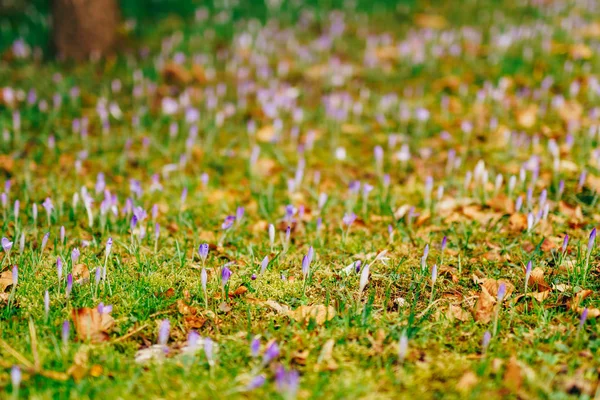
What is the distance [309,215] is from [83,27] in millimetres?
4073

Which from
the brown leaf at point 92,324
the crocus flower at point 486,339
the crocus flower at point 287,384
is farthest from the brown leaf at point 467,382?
the brown leaf at point 92,324

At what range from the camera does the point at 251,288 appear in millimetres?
2867

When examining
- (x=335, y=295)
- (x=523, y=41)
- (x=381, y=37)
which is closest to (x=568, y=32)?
(x=523, y=41)

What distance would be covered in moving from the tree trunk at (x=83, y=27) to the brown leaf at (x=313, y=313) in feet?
15.9

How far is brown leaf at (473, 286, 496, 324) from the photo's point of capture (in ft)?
8.57

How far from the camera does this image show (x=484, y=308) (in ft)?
8.71

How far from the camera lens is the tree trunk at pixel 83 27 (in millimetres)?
6227

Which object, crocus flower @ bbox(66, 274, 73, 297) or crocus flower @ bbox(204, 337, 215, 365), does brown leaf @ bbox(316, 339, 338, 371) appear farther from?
crocus flower @ bbox(66, 274, 73, 297)

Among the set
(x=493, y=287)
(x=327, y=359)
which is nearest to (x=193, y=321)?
(x=327, y=359)

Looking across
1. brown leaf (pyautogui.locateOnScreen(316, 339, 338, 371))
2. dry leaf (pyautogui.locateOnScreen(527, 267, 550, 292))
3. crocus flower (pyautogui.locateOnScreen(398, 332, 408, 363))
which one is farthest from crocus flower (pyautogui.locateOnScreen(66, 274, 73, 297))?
dry leaf (pyautogui.locateOnScreen(527, 267, 550, 292))

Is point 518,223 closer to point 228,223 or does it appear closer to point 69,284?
point 228,223

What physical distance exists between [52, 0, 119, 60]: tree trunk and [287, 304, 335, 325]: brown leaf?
4.84 meters

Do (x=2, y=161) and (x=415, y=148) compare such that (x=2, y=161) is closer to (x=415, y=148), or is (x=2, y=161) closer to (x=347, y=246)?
(x=347, y=246)

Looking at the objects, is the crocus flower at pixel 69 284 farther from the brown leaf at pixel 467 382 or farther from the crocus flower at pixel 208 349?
the brown leaf at pixel 467 382
